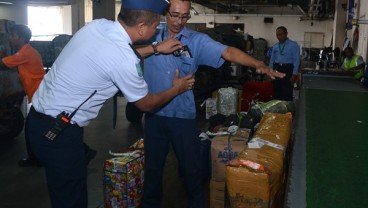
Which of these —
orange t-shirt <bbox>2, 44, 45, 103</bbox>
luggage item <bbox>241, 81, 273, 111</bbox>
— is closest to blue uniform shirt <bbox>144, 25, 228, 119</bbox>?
orange t-shirt <bbox>2, 44, 45, 103</bbox>

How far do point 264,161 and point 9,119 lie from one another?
4114 millimetres

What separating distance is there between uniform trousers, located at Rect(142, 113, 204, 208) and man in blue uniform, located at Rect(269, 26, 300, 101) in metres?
4.91

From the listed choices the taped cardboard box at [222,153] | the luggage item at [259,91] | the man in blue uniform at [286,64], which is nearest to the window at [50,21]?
the luggage item at [259,91]

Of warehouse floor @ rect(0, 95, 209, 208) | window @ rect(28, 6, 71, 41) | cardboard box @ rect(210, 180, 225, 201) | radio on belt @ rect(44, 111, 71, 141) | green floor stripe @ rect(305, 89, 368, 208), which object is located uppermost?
window @ rect(28, 6, 71, 41)

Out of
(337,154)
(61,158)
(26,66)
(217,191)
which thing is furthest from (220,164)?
(26,66)

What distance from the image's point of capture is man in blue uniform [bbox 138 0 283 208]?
8.24 ft

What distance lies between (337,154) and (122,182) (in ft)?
5.26

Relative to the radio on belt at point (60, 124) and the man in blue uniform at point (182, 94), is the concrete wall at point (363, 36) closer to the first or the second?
the man in blue uniform at point (182, 94)

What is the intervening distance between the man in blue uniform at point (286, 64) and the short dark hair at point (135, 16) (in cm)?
577

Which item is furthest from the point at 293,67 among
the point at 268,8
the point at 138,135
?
the point at 268,8

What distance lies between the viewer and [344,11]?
49.0 ft

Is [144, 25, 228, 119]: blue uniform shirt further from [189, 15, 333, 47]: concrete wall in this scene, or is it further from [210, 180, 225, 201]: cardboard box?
[189, 15, 333, 47]: concrete wall

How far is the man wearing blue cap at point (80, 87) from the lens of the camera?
1.77 meters

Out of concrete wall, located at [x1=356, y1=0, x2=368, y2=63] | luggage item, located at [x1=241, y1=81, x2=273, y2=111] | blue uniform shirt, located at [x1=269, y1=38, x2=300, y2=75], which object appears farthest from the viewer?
concrete wall, located at [x1=356, y1=0, x2=368, y2=63]
